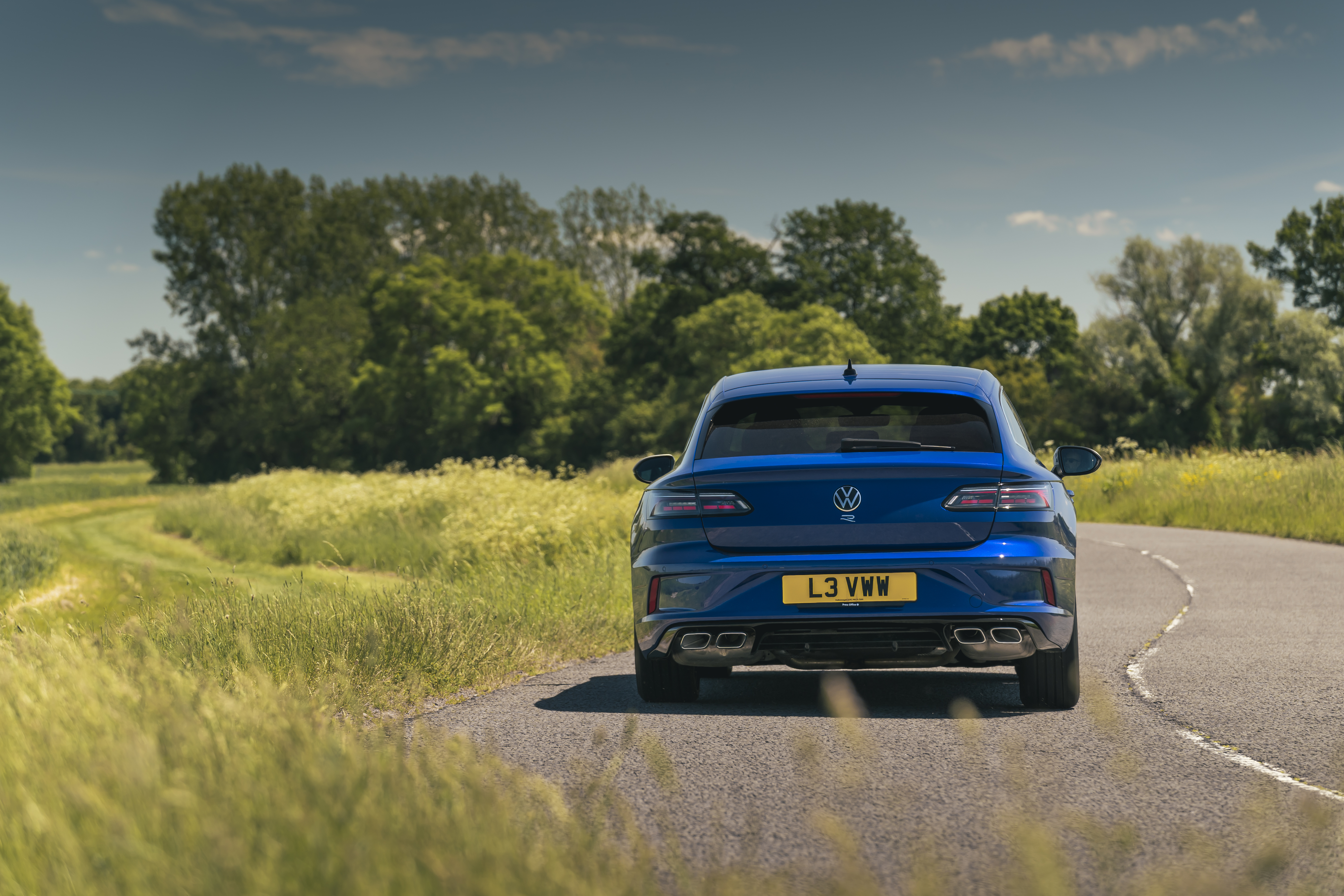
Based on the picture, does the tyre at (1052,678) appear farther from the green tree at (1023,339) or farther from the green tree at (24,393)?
the green tree at (24,393)

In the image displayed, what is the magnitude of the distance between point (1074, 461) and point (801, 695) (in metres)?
2.08

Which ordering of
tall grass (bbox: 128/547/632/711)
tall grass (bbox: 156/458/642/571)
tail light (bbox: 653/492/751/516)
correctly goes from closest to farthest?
tail light (bbox: 653/492/751/516), tall grass (bbox: 128/547/632/711), tall grass (bbox: 156/458/642/571)

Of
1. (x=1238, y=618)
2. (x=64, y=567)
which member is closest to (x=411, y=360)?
(x=64, y=567)

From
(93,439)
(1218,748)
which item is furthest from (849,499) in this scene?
(93,439)

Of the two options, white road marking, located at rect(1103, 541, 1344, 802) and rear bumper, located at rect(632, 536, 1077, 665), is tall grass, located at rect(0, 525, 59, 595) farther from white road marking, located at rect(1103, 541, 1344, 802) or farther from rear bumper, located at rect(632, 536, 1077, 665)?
white road marking, located at rect(1103, 541, 1344, 802)

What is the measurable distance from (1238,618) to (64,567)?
2245 centimetres

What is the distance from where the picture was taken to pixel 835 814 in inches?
168

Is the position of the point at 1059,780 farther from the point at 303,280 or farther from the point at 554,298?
the point at 303,280

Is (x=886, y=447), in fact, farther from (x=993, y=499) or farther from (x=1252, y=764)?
(x=1252, y=764)

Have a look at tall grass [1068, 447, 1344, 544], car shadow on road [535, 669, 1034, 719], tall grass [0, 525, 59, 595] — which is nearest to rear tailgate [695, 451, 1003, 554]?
car shadow on road [535, 669, 1034, 719]

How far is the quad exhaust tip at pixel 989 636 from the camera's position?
591 centimetres

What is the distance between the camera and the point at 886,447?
20.1 ft

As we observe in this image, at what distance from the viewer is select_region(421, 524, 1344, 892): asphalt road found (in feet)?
12.5

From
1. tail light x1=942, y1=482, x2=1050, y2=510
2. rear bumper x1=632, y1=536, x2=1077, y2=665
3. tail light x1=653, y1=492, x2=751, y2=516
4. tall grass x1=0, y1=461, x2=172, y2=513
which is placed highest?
tail light x1=653, y1=492, x2=751, y2=516
